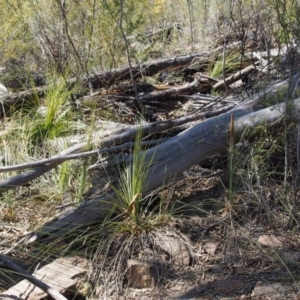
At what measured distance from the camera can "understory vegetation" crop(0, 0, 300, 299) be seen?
3932mm

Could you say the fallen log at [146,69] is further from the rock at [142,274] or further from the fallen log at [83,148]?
the rock at [142,274]

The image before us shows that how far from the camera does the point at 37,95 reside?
6.21m

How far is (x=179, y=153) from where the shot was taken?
4590mm

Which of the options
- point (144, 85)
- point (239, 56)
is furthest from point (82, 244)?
point (239, 56)

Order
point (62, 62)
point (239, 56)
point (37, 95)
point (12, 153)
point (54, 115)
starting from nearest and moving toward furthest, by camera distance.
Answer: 1. point (12, 153)
2. point (54, 115)
3. point (37, 95)
4. point (62, 62)
5. point (239, 56)

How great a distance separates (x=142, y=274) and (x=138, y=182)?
71 cm

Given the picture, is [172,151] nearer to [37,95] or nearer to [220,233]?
[220,233]

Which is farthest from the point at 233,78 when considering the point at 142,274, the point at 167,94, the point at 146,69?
the point at 142,274

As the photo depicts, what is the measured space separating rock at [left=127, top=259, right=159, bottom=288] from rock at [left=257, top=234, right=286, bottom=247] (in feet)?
2.33

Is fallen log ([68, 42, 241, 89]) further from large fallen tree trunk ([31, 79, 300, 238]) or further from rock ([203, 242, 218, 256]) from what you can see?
rock ([203, 242, 218, 256])

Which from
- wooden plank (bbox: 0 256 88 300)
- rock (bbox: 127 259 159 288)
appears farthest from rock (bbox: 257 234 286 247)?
wooden plank (bbox: 0 256 88 300)

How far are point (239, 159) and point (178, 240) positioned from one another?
0.79 meters

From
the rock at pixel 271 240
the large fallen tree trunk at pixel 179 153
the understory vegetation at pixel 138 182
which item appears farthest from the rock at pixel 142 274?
the rock at pixel 271 240

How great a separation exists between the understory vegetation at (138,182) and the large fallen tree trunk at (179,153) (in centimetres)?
3
